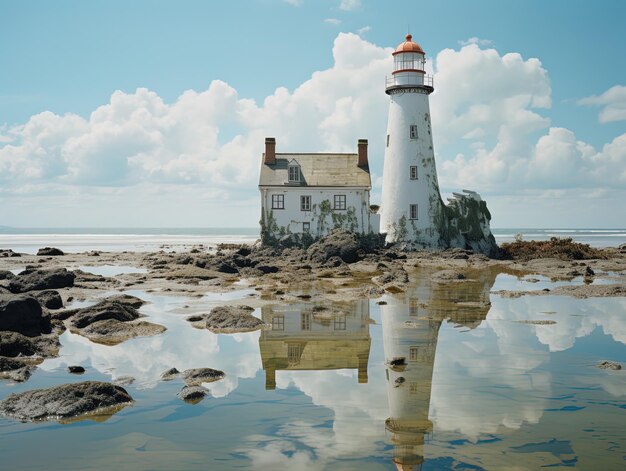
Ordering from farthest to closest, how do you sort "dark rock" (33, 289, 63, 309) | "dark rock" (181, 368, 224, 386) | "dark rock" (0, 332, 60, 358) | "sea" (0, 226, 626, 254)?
"sea" (0, 226, 626, 254), "dark rock" (33, 289, 63, 309), "dark rock" (0, 332, 60, 358), "dark rock" (181, 368, 224, 386)

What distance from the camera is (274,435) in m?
6.94

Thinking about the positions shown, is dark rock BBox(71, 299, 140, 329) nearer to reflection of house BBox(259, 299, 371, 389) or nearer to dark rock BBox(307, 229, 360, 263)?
reflection of house BBox(259, 299, 371, 389)

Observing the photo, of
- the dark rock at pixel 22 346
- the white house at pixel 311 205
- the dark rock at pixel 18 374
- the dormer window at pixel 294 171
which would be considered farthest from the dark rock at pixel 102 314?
the dormer window at pixel 294 171

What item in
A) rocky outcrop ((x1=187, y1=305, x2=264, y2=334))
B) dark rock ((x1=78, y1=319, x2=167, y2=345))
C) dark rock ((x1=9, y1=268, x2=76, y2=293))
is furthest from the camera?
dark rock ((x1=9, y1=268, x2=76, y2=293))

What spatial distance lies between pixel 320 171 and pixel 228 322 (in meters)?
26.0

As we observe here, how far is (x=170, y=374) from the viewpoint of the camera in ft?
31.2

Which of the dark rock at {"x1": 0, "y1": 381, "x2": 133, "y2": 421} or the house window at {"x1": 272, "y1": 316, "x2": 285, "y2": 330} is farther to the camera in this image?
the house window at {"x1": 272, "y1": 316, "x2": 285, "y2": 330}

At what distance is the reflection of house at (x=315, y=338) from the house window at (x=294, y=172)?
21840mm

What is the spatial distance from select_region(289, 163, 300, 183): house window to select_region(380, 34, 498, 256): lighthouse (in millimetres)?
5797

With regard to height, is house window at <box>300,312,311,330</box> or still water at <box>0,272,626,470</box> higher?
house window at <box>300,312,311,330</box>

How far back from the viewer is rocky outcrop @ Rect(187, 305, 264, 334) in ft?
44.1

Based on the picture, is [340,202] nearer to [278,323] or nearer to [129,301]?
[129,301]

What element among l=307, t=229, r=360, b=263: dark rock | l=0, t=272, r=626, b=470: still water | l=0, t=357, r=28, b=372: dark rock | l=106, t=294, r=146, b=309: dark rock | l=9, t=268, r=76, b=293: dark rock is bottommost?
l=0, t=272, r=626, b=470: still water

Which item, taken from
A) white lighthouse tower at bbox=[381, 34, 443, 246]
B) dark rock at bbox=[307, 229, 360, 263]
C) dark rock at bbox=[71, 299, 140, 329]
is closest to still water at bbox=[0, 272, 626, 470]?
dark rock at bbox=[71, 299, 140, 329]
